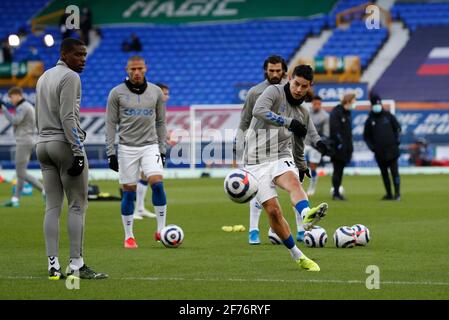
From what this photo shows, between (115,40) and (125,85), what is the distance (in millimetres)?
36508

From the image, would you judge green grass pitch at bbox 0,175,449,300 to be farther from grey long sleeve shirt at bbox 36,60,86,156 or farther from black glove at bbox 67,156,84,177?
grey long sleeve shirt at bbox 36,60,86,156

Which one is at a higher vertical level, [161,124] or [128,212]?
[161,124]

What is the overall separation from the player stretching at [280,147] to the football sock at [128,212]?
9.92 ft

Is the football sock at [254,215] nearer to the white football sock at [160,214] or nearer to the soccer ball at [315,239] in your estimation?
the soccer ball at [315,239]

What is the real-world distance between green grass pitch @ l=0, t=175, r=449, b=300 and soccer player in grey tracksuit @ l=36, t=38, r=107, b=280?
1.38 feet

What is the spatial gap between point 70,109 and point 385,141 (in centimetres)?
1471

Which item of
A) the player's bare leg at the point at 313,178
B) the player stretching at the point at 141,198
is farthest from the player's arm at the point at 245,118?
the player's bare leg at the point at 313,178

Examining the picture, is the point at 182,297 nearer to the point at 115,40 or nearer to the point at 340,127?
the point at 340,127

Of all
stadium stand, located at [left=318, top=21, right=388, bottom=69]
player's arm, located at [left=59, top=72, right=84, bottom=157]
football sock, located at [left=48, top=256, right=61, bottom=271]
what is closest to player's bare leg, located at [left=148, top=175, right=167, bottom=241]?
football sock, located at [left=48, top=256, right=61, bottom=271]

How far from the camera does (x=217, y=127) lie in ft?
129

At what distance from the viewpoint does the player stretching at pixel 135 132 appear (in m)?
14.2

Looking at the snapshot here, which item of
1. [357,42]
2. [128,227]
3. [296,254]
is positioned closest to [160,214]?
[128,227]

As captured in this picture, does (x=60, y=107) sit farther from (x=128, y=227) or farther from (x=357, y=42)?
(x=357, y=42)
